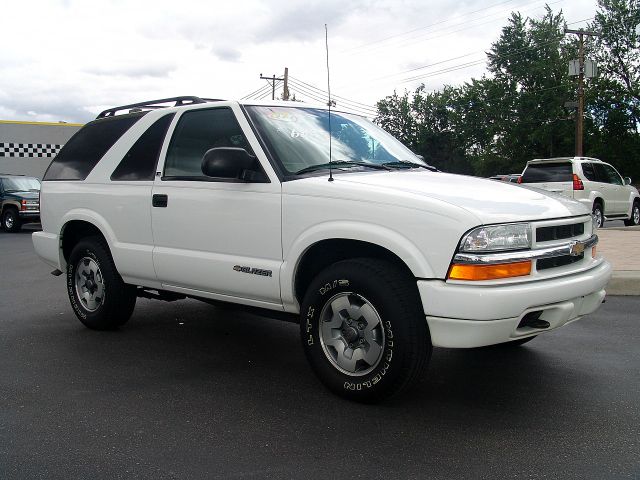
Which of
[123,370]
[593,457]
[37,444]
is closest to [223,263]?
[123,370]

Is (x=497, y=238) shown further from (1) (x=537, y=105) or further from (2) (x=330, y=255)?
(1) (x=537, y=105)

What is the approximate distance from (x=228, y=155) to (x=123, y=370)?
166 centimetres

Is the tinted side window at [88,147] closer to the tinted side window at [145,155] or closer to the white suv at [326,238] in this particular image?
the white suv at [326,238]

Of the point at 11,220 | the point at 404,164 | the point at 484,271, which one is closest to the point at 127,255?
the point at 404,164

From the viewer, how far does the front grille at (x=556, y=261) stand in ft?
11.5

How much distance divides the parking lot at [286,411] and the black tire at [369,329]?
16 cm

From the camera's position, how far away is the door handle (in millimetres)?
4785

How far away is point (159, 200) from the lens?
190 inches

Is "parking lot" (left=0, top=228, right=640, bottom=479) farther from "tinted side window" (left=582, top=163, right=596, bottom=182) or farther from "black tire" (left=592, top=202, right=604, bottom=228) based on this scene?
"black tire" (left=592, top=202, right=604, bottom=228)

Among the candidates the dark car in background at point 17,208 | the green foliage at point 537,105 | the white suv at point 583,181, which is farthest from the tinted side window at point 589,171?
the green foliage at point 537,105

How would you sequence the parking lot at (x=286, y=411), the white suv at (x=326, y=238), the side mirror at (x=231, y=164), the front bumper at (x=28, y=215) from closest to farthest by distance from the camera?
the parking lot at (x=286, y=411)
the white suv at (x=326, y=238)
the side mirror at (x=231, y=164)
the front bumper at (x=28, y=215)

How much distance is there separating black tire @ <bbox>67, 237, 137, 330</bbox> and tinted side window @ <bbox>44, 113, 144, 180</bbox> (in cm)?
64

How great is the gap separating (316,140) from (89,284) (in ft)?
8.20

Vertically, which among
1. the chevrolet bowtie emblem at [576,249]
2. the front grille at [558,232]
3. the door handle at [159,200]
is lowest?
the chevrolet bowtie emblem at [576,249]
